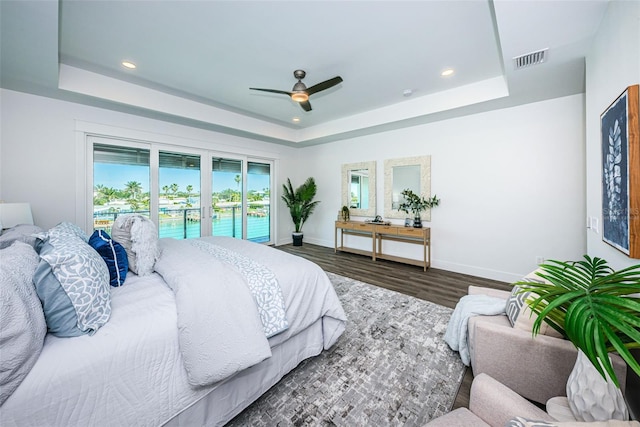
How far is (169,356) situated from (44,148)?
3754 millimetres

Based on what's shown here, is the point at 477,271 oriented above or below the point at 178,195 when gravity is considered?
below

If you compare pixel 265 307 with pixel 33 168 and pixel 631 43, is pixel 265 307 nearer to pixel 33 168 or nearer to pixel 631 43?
pixel 631 43

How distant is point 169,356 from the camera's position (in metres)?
1.13

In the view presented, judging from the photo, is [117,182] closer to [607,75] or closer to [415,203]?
[415,203]

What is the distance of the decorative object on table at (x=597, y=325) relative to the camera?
636mm

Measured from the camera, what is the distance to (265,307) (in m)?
1.45

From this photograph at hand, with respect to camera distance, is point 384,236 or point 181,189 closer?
point 181,189

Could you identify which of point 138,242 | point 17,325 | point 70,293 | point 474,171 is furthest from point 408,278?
point 17,325

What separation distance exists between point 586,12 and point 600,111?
0.72 metres

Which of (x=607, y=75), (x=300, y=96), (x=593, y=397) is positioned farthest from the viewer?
(x=300, y=96)

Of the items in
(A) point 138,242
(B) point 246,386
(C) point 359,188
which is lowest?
(B) point 246,386

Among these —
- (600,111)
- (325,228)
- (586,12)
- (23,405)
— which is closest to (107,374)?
(23,405)

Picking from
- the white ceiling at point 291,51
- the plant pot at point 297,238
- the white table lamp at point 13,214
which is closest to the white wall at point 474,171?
the white ceiling at point 291,51

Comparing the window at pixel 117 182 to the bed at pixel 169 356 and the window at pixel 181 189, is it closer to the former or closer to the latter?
the window at pixel 181 189
